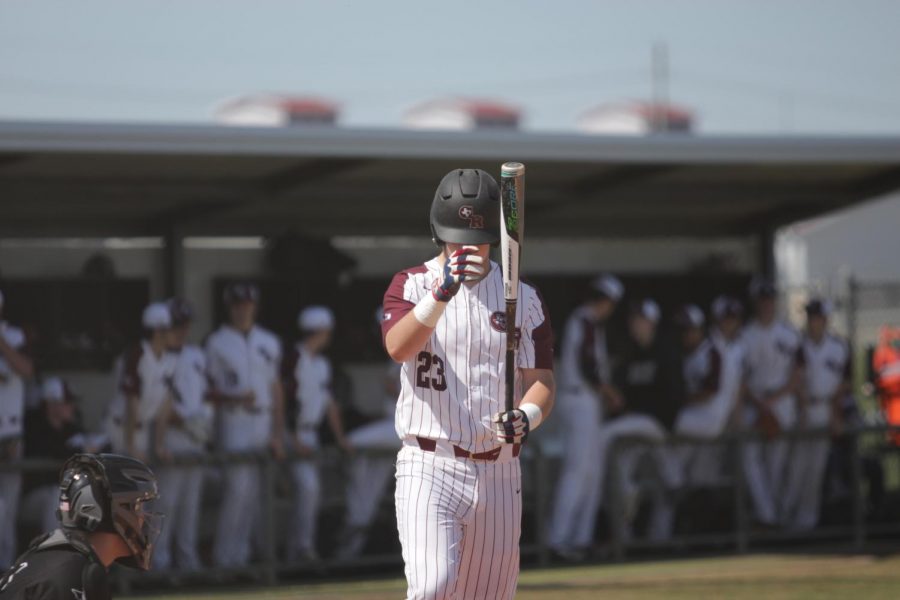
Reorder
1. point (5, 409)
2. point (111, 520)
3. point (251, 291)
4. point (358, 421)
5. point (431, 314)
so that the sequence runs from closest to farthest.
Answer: point (111, 520)
point (431, 314)
point (5, 409)
point (251, 291)
point (358, 421)

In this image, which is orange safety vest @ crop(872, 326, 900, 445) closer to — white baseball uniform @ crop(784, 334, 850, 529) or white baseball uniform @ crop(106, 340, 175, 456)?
white baseball uniform @ crop(784, 334, 850, 529)

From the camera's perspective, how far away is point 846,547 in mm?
10680

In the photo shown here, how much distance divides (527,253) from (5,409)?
5.06 metres

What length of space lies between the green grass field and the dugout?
8.72ft

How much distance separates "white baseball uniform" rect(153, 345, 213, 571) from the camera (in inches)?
366

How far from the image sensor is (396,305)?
4.58 m

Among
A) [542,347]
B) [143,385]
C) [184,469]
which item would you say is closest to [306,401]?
[184,469]

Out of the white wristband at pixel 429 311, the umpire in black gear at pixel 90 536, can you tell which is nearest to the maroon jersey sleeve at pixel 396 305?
the white wristband at pixel 429 311

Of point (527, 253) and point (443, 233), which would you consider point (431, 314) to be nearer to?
point (443, 233)

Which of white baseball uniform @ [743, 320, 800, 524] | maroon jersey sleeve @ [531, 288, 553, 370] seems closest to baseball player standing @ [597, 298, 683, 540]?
white baseball uniform @ [743, 320, 800, 524]

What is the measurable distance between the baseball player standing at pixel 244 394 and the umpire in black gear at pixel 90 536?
5766mm

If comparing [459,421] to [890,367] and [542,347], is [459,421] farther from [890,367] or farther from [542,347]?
[890,367]

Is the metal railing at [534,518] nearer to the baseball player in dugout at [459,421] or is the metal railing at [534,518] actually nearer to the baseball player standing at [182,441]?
the baseball player standing at [182,441]

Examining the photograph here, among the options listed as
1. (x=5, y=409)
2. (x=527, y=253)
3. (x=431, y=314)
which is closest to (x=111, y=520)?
(x=431, y=314)
